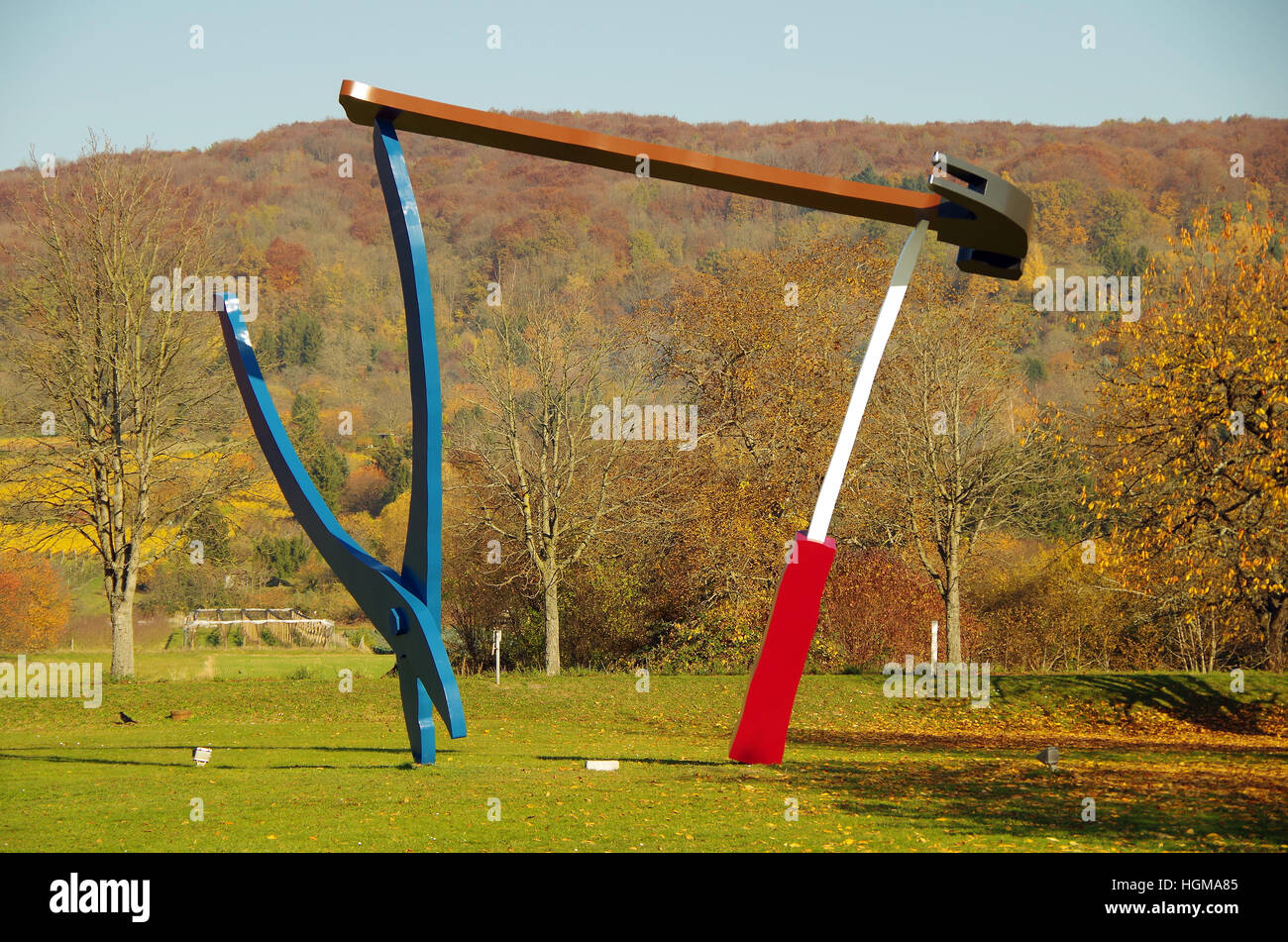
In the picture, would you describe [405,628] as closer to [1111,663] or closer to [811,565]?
[811,565]

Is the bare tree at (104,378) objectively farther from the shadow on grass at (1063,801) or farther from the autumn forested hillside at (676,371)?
the shadow on grass at (1063,801)

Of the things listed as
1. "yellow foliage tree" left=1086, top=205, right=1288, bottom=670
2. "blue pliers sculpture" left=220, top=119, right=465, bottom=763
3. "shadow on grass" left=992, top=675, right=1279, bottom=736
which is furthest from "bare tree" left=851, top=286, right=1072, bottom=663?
"blue pliers sculpture" left=220, top=119, right=465, bottom=763

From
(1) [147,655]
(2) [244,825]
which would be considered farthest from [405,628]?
(1) [147,655]

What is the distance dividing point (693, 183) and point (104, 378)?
1938 cm

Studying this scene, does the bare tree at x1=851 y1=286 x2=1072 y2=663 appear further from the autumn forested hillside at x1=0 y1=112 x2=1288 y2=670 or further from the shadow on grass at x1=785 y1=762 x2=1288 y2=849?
the shadow on grass at x1=785 y1=762 x2=1288 y2=849

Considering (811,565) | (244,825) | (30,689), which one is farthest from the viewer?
(30,689)

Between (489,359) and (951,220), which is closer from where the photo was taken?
(951,220)

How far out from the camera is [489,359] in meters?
28.7

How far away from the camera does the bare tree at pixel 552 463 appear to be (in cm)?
2766

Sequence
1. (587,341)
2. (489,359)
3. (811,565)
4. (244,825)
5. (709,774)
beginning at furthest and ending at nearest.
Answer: (587,341) < (489,359) < (709,774) < (244,825) < (811,565)

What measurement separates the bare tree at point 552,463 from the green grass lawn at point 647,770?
4393mm

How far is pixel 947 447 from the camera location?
26.2 meters

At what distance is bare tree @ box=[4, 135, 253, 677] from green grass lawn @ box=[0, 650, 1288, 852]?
3.72 metres

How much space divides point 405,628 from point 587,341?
24208mm
